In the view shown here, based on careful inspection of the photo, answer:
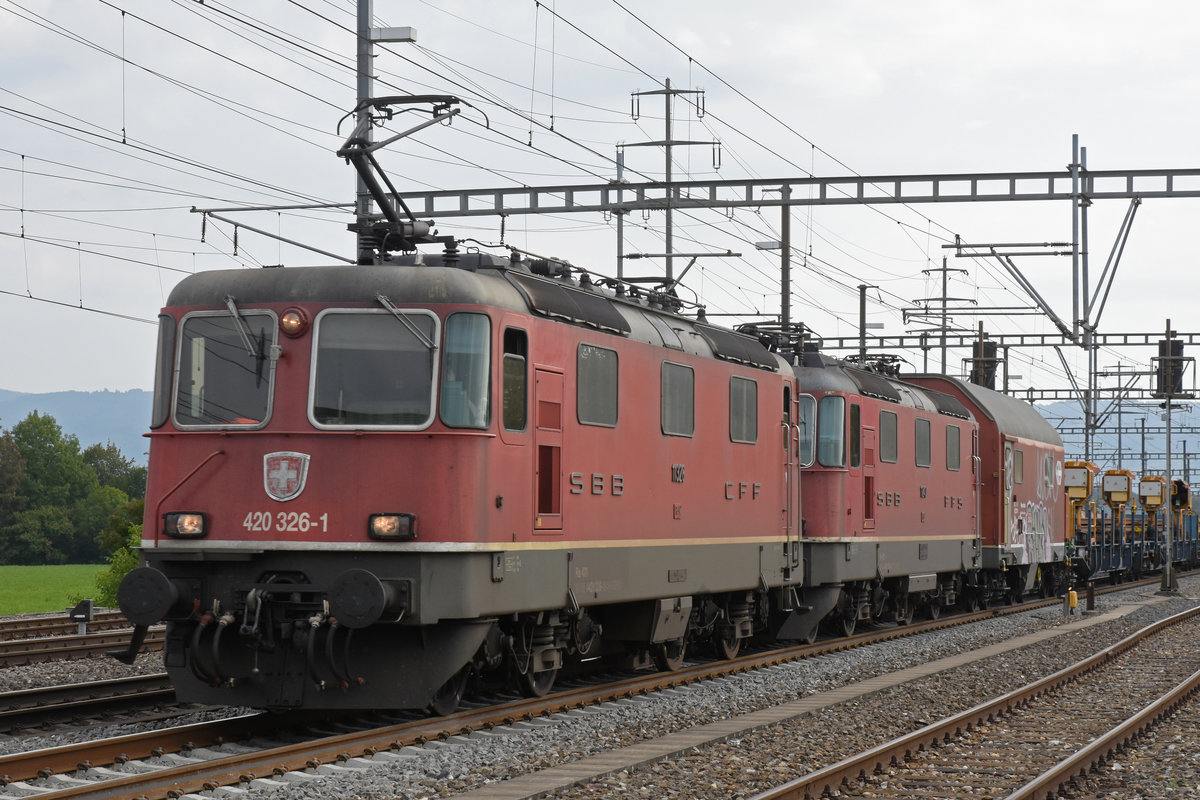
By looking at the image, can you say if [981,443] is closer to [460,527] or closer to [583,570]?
[583,570]

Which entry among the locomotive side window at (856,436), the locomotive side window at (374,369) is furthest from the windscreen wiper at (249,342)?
the locomotive side window at (856,436)

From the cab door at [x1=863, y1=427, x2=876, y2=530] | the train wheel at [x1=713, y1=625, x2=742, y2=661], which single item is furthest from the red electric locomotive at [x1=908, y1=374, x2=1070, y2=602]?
the train wheel at [x1=713, y1=625, x2=742, y2=661]

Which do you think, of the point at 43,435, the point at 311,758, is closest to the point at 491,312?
the point at 311,758

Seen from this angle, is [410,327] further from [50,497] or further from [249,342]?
[50,497]

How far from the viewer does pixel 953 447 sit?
91.5ft

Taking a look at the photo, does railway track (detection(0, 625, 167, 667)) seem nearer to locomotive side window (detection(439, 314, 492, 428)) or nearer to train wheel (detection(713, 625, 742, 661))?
train wheel (detection(713, 625, 742, 661))

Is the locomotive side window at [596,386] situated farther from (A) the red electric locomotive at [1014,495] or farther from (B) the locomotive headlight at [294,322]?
(A) the red electric locomotive at [1014,495]

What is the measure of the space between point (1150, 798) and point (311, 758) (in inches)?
229

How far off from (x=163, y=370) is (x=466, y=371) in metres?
2.60

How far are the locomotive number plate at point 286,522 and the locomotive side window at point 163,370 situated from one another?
1212mm

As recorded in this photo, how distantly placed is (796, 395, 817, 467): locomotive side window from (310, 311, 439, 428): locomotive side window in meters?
10.3

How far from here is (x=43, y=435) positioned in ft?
315

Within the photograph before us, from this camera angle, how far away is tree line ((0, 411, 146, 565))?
85.1 metres

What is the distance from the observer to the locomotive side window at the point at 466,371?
12.0 m
